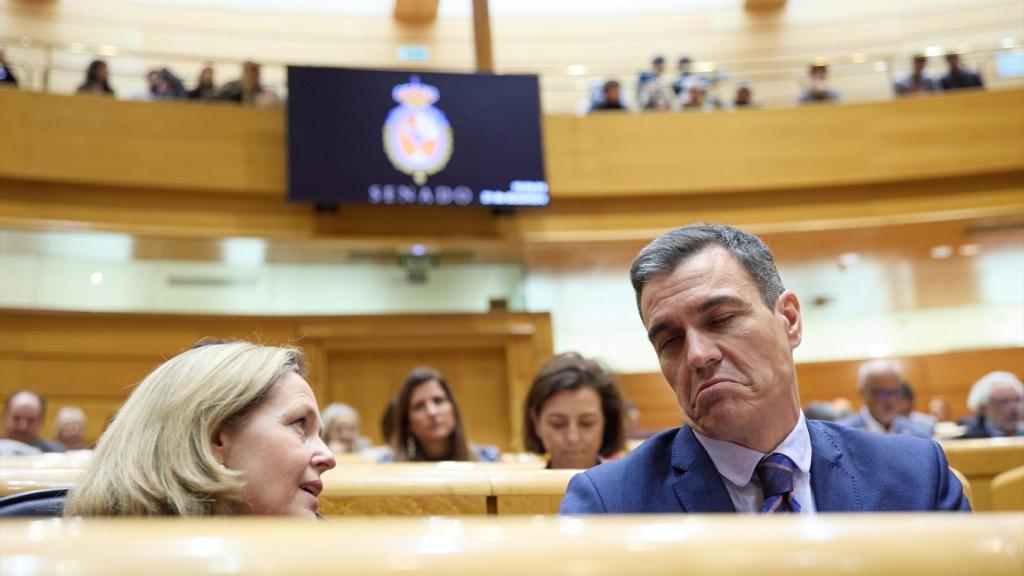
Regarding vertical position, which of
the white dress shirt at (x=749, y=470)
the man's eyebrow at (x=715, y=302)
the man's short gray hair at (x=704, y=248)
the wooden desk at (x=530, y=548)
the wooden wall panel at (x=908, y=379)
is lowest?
the wooden wall panel at (x=908, y=379)

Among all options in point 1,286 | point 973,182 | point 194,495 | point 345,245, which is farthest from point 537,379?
point 973,182

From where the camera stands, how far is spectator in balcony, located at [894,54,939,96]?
9.56 meters

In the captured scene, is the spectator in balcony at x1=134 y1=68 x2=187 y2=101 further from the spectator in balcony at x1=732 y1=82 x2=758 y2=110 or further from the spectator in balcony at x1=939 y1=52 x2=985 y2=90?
the spectator in balcony at x1=939 y1=52 x2=985 y2=90

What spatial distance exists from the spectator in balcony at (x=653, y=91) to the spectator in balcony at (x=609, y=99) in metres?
0.28

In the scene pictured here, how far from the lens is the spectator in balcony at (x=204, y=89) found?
895cm

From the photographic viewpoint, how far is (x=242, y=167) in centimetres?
869

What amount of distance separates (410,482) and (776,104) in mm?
8964

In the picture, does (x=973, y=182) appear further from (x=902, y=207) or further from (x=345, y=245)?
(x=345, y=245)

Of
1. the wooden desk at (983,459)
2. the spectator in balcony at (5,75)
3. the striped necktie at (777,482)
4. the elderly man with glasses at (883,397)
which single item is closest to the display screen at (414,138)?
the spectator in balcony at (5,75)

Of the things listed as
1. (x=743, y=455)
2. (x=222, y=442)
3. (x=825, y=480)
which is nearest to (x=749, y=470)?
(x=743, y=455)

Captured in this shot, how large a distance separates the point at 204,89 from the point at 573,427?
6.92 meters

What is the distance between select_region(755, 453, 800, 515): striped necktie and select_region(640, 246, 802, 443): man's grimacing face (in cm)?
6

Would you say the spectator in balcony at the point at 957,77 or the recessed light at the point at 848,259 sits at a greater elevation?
the spectator in balcony at the point at 957,77

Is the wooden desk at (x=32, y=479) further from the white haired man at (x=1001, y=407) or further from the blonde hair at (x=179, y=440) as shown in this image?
Answer: the white haired man at (x=1001, y=407)
